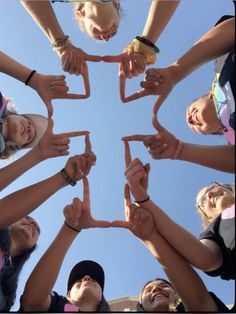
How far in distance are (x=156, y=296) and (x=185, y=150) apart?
0.31 m

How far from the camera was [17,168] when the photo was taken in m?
0.94

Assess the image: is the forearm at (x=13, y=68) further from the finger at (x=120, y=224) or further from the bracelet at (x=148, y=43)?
the finger at (x=120, y=224)

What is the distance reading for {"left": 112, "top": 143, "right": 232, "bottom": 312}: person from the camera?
810mm

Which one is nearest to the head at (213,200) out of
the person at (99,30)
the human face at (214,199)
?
the human face at (214,199)

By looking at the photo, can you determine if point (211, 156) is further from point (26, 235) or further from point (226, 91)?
point (26, 235)

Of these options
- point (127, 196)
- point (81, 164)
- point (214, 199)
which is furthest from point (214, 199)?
point (81, 164)

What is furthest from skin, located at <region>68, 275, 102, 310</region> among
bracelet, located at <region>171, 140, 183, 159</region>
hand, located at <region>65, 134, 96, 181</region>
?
bracelet, located at <region>171, 140, 183, 159</region>

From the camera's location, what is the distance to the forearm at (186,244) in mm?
805

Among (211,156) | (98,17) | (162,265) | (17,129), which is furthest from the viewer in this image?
(17,129)

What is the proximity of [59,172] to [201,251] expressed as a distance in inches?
13.7

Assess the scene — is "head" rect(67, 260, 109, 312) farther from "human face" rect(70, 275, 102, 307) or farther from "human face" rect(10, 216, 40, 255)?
"human face" rect(10, 216, 40, 255)

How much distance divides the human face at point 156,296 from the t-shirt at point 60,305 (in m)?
0.15

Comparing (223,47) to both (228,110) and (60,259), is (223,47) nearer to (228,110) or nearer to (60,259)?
(228,110)

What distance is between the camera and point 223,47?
Answer: 2.55 ft
